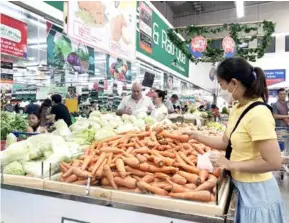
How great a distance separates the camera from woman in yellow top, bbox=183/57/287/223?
1.62 meters

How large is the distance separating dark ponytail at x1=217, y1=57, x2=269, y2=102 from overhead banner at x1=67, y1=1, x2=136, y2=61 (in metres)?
1.90

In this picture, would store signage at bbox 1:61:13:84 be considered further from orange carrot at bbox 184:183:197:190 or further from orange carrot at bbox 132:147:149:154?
orange carrot at bbox 184:183:197:190

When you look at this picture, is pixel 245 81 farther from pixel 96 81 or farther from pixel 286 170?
pixel 96 81

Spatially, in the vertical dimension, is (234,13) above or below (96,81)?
above

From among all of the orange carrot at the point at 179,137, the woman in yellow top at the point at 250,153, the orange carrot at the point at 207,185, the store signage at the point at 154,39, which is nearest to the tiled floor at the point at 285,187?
the orange carrot at the point at 179,137

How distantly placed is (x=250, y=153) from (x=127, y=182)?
2.46 ft

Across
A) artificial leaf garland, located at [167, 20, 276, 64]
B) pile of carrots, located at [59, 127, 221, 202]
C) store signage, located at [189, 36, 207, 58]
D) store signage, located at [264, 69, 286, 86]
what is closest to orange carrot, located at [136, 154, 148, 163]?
pile of carrots, located at [59, 127, 221, 202]

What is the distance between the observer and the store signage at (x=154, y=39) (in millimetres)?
6301

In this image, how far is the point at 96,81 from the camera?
1111 centimetres

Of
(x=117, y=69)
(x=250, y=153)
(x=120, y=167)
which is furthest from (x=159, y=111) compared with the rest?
(x=250, y=153)

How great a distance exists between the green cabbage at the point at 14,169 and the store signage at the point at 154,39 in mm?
4531

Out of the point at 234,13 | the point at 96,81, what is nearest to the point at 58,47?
the point at 96,81

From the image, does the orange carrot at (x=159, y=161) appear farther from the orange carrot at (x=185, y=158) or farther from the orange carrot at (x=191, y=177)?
the orange carrot at (x=185, y=158)

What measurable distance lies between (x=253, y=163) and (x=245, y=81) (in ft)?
1.52
